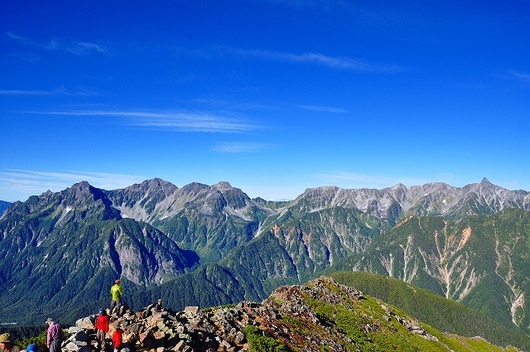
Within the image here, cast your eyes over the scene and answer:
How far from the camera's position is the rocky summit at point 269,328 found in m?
40.0

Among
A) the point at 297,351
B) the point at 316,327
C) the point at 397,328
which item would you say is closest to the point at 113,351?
the point at 297,351

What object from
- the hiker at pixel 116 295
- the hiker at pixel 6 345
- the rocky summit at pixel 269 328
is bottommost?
the rocky summit at pixel 269 328

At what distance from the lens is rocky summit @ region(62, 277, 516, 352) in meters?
40.0

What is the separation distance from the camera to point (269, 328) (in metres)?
60.6

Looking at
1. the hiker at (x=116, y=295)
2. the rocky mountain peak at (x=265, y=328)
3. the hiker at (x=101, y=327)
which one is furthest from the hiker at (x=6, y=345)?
the hiker at (x=116, y=295)

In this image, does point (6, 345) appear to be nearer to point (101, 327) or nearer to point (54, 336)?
point (54, 336)

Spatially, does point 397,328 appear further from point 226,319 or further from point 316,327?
point 226,319

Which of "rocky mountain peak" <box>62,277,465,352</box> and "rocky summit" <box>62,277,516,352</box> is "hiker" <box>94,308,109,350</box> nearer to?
"rocky summit" <box>62,277,516,352</box>

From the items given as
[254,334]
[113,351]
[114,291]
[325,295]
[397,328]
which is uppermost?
[114,291]

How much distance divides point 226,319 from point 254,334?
5.38 metres

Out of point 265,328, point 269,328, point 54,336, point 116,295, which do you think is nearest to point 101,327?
point 54,336

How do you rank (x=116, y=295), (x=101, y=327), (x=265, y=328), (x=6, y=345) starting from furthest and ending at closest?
(x=265, y=328)
(x=116, y=295)
(x=101, y=327)
(x=6, y=345)

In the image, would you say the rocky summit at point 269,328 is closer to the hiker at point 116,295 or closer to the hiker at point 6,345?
the hiker at point 116,295

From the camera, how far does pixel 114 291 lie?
4453 centimetres
